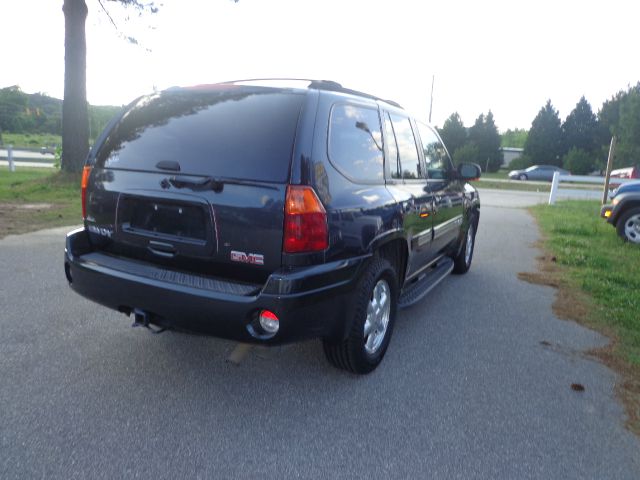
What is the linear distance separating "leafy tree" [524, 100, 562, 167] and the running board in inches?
2118

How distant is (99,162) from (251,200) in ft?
4.18

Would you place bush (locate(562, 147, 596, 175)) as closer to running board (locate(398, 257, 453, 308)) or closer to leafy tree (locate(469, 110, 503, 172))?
leafy tree (locate(469, 110, 503, 172))

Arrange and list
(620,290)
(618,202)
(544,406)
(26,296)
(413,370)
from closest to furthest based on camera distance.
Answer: (544,406), (413,370), (26,296), (620,290), (618,202)

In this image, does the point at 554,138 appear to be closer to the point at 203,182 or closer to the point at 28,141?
the point at 28,141

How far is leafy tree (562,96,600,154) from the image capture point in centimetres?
5625

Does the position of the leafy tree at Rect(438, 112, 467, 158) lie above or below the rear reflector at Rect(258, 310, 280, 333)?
above

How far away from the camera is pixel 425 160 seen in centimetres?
466

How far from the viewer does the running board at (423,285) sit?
4.08 m

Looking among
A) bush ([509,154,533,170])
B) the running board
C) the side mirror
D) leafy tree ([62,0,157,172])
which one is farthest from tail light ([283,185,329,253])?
bush ([509,154,533,170])

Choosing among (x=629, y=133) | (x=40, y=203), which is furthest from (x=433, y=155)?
(x=629, y=133)

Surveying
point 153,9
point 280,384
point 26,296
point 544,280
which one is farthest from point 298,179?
point 153,9

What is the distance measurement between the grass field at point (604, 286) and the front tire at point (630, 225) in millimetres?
197

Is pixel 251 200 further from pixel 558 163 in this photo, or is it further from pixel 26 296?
pixel 558 163

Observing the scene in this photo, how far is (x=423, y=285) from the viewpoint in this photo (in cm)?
459
